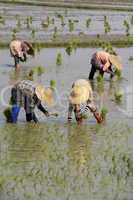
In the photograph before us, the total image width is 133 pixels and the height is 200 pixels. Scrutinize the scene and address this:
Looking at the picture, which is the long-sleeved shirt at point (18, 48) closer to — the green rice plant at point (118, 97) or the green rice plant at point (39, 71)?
the green rice plant at point (39, 71)

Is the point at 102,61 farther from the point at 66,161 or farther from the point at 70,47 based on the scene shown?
the point at 66,161

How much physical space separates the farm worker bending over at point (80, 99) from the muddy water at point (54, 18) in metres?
9.94

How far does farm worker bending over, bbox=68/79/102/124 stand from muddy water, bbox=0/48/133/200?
0.49 feet

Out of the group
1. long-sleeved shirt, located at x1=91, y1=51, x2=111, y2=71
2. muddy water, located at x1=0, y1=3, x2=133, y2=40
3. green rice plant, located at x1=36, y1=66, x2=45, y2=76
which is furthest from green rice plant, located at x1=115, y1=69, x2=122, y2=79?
muddy water, located at x1=0, y1=3, x2=133, y2=40

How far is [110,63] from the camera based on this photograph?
44.2 ft

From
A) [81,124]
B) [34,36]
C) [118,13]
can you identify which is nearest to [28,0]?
[118,13]

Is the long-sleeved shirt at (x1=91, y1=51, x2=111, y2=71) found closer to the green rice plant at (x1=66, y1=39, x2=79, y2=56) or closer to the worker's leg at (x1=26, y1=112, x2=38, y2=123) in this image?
the green rice plant at (x1=66, y1=39, x2=79, y2=56)

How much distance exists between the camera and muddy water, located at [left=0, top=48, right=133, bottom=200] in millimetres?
6449

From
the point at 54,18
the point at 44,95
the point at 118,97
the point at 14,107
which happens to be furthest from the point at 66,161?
the point at 54,18

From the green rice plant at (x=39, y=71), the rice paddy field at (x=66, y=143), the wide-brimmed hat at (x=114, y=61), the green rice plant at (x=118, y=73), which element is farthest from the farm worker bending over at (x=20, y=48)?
the wide-brimmed hat at (x=114, y=61)

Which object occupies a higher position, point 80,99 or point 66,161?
point 80,99

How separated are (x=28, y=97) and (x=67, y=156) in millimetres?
1708

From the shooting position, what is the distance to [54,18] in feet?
86.9

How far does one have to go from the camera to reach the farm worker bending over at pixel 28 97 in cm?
925
